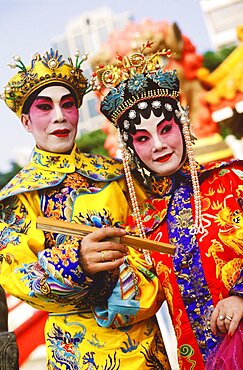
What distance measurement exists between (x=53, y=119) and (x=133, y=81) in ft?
0.90

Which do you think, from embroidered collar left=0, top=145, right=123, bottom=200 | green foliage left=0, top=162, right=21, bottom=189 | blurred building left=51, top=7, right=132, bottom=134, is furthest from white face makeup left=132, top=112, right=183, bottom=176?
blurred building left=51, top=7, right=132, bottom=134

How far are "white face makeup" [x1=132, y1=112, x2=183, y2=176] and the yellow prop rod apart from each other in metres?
0.30

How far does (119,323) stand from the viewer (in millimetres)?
1664

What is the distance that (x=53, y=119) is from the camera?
1848mm

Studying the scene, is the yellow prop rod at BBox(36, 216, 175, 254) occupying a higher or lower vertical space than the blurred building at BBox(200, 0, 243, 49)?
lower

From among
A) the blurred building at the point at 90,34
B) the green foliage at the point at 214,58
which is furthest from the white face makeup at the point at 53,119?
the green foliage at the point at 214,58

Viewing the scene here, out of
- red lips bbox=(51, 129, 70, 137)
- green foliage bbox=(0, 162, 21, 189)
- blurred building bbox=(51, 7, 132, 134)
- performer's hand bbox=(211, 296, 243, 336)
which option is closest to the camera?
performer's hand bbox=(211, 296, 243, 336)

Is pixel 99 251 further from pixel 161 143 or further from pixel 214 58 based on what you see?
pixel 214 58

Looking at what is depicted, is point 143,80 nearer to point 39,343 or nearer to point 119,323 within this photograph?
point 119,323

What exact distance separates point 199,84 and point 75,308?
3.42 m

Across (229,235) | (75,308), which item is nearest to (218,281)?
(229,235)

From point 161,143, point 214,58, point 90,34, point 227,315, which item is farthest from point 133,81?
point 90,34

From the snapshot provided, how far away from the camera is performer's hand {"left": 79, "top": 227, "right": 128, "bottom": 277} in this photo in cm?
154

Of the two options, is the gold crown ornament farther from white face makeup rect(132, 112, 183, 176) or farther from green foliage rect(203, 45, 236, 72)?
green foliage rect(203, 45, 236, 72)
